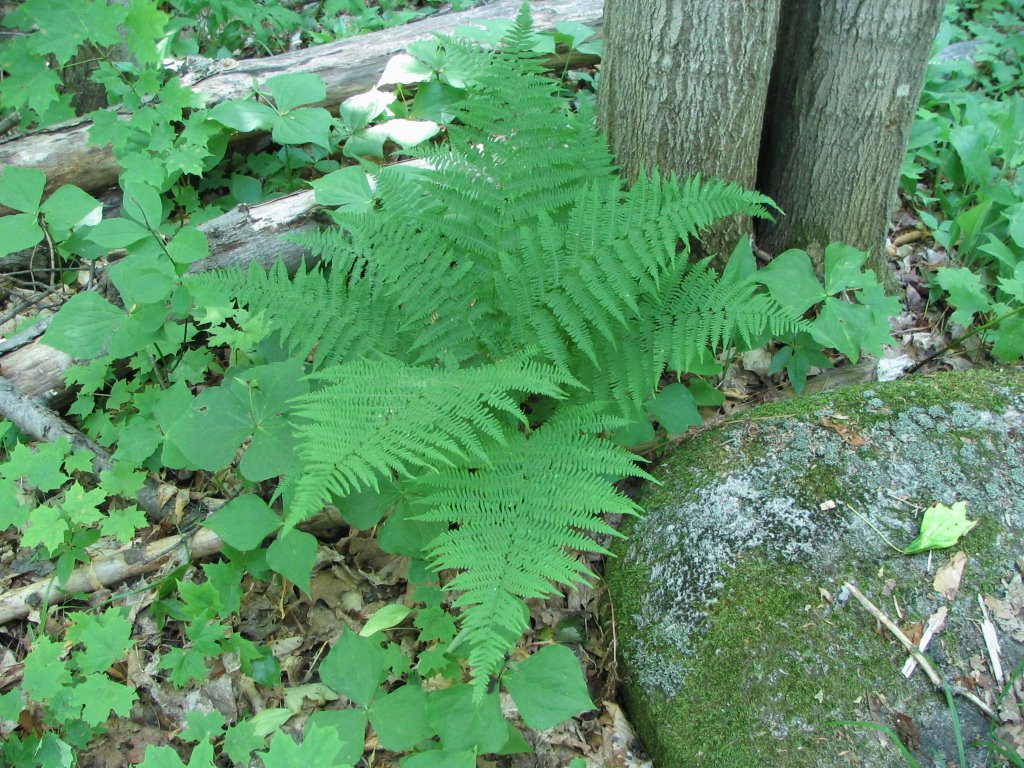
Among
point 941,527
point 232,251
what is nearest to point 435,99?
point 232,251

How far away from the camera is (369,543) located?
99.5 inches

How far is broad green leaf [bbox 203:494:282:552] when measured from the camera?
7.13 ft

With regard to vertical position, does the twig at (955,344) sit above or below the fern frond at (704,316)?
below

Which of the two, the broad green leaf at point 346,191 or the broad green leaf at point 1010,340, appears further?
the broad green leaf at point 346,191

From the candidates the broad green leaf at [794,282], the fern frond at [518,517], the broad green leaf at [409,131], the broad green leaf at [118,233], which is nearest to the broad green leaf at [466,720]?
the fern frond at [518,517]

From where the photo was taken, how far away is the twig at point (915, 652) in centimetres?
180

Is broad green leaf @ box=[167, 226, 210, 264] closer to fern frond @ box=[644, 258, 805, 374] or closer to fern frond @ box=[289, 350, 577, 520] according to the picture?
fern frond @ box=[289, 350, 577, 520]

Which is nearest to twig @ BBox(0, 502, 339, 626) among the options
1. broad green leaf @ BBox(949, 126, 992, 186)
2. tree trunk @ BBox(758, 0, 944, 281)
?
tree trunk @ BBox(758, 0, 944, 281)

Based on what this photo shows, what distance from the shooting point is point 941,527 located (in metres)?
2.05

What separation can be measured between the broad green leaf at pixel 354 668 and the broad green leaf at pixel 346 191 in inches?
61.4

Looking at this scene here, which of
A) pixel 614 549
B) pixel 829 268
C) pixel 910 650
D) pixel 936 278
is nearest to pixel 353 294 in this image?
pixel 614 549

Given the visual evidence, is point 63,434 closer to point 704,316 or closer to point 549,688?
point 549,688

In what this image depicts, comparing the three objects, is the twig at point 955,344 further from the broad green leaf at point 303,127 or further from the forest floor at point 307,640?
the broad green leaf at point 303,127

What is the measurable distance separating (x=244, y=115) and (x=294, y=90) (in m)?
0.24
